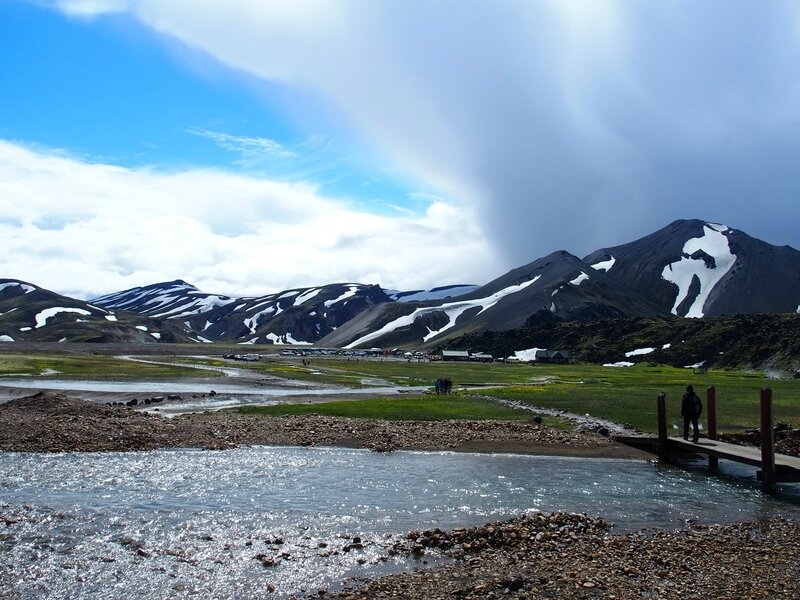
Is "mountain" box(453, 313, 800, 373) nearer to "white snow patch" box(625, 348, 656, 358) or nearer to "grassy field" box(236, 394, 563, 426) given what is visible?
"white snow patch" box(625, 348, 656, 358)

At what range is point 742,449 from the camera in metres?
32.0

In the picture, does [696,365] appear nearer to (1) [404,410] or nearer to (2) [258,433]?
(1) [404,410]

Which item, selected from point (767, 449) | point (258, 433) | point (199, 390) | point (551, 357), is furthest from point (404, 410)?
point (551, 357)

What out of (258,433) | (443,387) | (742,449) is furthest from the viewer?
(443,387)

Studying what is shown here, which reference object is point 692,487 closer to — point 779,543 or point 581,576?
point 779,543

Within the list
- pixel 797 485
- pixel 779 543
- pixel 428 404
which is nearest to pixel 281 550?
pixel 779 543

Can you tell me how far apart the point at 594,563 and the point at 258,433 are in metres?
26.5

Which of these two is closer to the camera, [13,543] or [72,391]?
[13,543]

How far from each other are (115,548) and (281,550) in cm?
472

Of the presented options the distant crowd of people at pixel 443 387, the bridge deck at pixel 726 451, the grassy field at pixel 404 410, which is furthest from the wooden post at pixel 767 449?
the distant crowd of people at pixel 443 387

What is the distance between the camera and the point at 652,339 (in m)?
195

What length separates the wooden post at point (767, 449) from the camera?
27.1 meters

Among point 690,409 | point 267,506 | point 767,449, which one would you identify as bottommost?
point 267,506

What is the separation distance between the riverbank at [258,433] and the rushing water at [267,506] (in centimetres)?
183
